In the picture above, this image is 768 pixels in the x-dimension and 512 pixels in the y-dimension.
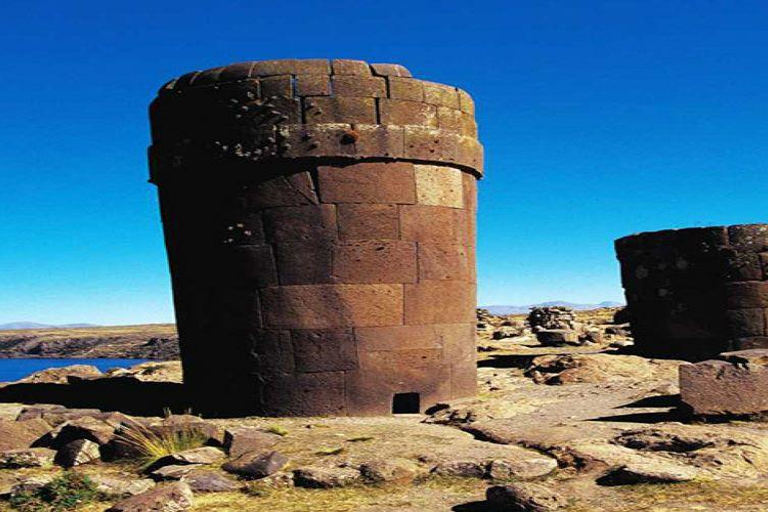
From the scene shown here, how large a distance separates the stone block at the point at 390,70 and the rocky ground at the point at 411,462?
3942 millimetres

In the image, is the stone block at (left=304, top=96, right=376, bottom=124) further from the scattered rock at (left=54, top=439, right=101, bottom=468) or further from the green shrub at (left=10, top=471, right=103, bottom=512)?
the green shrub at (left=10, top=471, right=103, bottom=512)

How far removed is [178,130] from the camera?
1009 cm

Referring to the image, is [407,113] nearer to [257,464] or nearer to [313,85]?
[313,85]

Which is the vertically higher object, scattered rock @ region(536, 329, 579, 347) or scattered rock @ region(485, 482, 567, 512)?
scattered rock @ region(536, 329, 579, 347)

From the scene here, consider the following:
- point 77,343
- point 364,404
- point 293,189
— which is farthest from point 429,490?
point 77,343

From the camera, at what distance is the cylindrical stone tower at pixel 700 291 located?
48.6 feet

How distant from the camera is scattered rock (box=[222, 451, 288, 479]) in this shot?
6605 mm

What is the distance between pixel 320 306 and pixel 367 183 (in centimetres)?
151

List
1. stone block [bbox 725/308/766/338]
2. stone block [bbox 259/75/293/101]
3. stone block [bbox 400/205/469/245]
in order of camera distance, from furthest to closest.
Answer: stone block [bbox 725/308/766/338]
stone block [bbox 400/205/469/245]
stone block [bbox 259/75/293/101]

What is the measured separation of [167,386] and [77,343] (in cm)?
10885

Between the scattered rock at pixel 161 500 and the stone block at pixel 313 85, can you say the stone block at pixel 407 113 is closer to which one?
the stone block at pixel 313 85

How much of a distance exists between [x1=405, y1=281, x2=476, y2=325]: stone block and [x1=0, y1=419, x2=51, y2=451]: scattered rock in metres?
4.07

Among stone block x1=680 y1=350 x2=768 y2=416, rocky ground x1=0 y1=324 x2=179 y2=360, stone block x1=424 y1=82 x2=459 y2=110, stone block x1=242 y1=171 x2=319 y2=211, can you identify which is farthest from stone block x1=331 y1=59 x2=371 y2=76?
rocky ground x1=0 y1=324 x2=179 y2=360

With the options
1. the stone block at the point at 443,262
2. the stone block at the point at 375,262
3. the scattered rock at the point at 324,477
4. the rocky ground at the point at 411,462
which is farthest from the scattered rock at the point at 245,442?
the stone block at the point at 443,262
